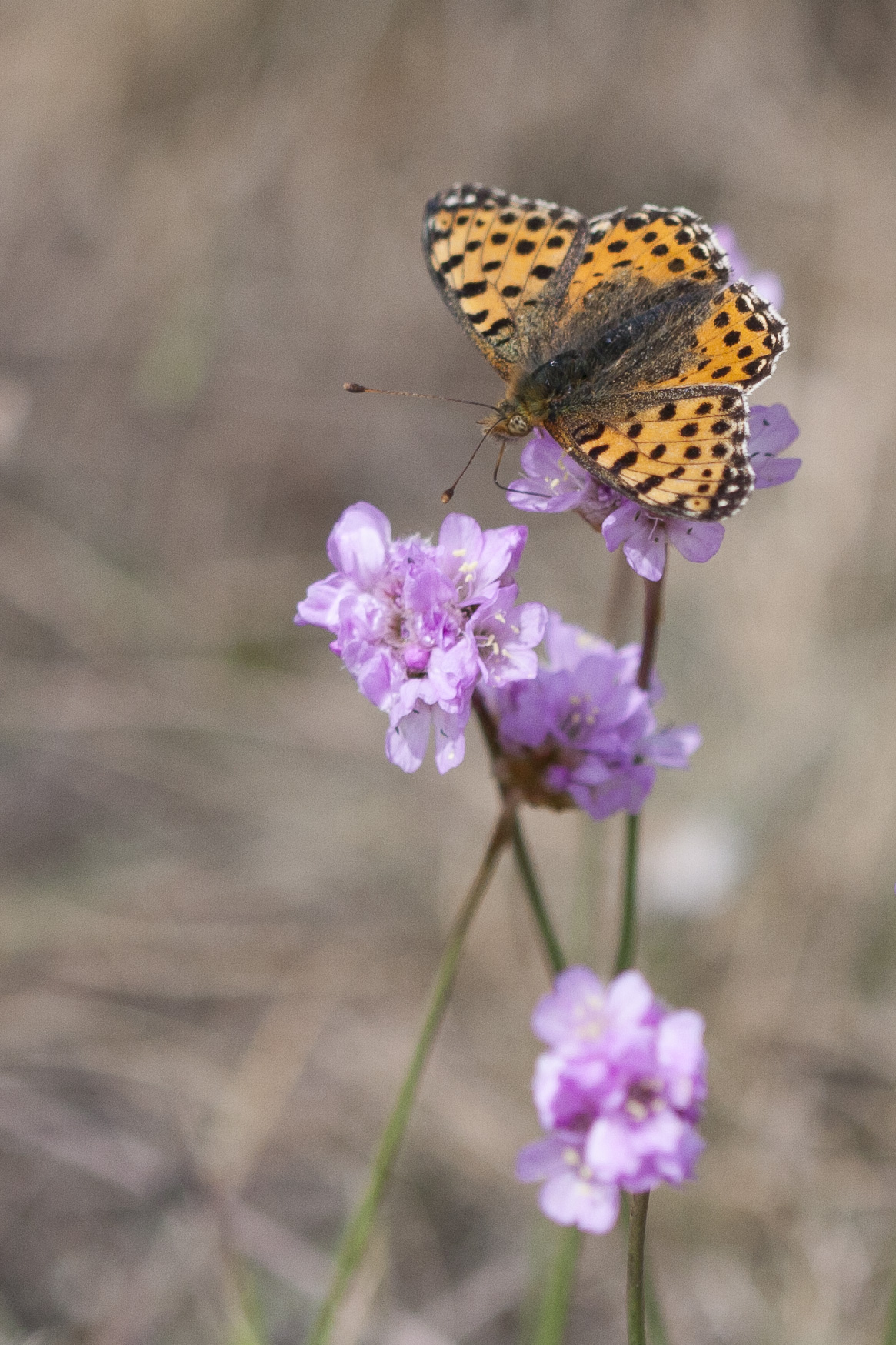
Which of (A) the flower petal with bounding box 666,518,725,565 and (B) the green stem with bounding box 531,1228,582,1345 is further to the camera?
(B) the green stem with bounding box 531,1228,582,1345

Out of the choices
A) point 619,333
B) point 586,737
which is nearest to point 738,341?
point 619,333

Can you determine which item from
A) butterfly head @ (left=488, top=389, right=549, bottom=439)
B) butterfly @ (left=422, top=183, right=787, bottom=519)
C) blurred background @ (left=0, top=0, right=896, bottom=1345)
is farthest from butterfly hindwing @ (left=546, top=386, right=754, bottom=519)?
blurred background @ (left=0, top=0, right=896, bottom=1345)

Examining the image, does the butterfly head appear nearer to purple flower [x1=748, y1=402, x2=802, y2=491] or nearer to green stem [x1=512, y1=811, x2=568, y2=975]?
purple flower [x1=748, y1=402, x2=802, y2=491]

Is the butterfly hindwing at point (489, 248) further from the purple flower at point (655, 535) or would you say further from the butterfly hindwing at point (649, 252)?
the purple flower at point (655, 535)

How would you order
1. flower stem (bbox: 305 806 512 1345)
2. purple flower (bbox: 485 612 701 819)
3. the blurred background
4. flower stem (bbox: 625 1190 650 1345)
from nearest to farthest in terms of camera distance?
flower stem (bbox: 625 1190 650 1345)
flower stem (bbox: 305 806 512 1345)
purple flower (bbox: 485 612 701 819)
the blurred background

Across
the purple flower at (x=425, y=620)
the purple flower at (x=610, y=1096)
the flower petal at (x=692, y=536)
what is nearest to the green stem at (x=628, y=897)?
the purple flower at (x=610, y=1096)

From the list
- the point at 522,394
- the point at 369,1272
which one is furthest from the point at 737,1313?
the point at 522,394
